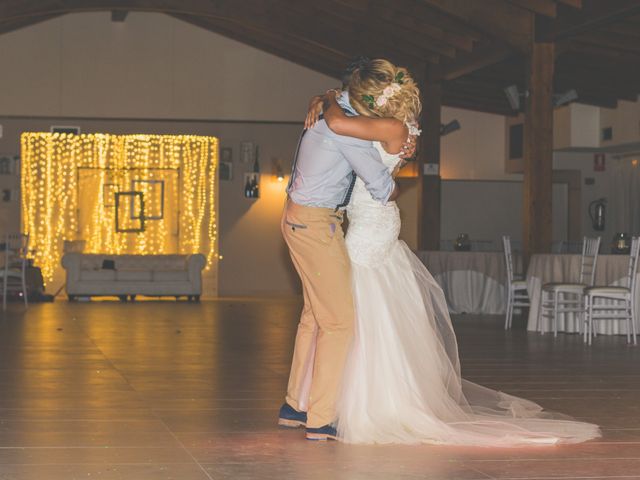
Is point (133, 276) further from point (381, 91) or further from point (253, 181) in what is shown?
point (381, 91)

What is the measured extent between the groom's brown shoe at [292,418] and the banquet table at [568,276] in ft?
18.8

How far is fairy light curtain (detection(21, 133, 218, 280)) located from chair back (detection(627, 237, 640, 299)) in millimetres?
9146

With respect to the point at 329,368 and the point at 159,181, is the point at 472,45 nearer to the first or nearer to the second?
the point at 159,181

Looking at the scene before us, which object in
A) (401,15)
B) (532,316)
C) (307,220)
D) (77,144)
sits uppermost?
(401,15)

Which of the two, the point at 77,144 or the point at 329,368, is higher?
the point at 77,144

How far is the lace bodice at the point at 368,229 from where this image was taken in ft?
13.9

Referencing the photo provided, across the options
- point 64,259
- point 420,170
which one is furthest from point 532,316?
point 64,259

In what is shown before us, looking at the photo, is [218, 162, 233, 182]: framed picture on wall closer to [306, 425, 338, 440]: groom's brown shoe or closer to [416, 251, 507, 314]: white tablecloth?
[416, 251, 507, 314]: white tablecloth

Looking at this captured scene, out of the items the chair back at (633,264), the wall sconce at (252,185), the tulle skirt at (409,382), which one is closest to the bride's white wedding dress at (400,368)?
the tulle skirt at (409,382)

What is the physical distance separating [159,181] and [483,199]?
5494mm

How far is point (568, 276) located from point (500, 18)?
124 inches

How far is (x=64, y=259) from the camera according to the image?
15.1 m

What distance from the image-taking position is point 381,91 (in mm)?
3979

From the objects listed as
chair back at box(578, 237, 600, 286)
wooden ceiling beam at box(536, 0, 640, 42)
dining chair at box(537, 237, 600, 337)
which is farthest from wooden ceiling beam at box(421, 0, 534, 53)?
chair back at box(578, 237, 600, 286)
